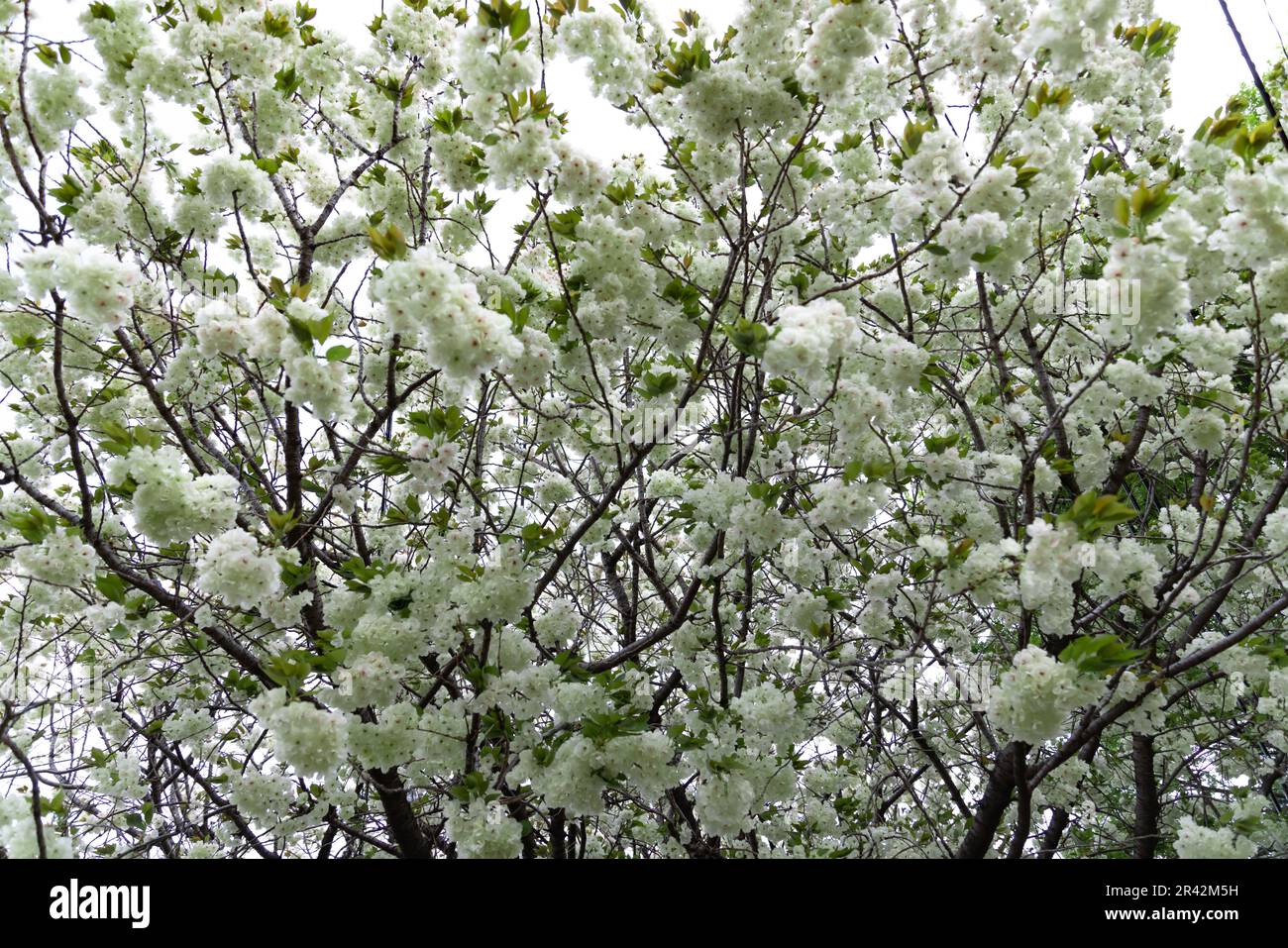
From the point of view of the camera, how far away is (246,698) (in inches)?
148

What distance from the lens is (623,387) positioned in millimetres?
3818

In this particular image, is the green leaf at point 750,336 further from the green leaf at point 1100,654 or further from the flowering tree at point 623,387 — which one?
the green leaf at point 1100,654

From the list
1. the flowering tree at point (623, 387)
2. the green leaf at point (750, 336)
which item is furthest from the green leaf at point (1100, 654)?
the green leaf at point (750, 336)

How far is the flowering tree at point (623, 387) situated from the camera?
241cm

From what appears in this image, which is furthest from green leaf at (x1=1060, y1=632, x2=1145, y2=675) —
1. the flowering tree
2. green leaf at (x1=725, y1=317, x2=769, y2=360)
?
green leaf at (x1=725, y1=317, x2=769, y2=360)

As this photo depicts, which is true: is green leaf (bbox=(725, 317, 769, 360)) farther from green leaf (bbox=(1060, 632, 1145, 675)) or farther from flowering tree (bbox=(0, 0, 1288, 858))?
green leaf (bbox=(1060, 632, 1145, 675))

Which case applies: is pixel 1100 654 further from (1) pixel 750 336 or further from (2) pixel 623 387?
(2) pixel 623 387

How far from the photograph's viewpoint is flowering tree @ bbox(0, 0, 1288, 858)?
2.41m

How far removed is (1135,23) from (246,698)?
526cm

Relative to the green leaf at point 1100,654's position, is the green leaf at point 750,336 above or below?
above

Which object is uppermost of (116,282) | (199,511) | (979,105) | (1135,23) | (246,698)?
(1135,23)

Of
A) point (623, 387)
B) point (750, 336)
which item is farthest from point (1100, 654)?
point (623, 387)
